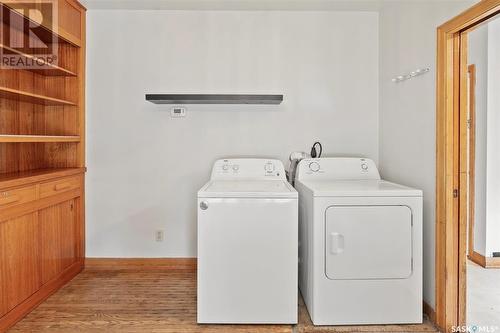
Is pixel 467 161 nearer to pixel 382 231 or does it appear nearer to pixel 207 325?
pixel 382 231

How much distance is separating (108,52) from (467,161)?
2937mm

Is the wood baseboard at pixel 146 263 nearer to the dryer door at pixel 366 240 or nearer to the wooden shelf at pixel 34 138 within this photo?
the wooden shelf at pixel 34 138

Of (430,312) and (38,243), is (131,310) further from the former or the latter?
(430,312)

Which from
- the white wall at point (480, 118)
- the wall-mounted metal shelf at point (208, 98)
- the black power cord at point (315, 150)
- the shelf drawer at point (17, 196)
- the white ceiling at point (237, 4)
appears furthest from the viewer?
the black power cord at point (315, 150)

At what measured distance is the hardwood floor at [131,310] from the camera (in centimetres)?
206

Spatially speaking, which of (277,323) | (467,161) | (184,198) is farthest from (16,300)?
(467,161)

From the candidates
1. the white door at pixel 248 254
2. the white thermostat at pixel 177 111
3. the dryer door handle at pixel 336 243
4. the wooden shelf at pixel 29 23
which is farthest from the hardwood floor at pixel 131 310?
the wooden shelf at pixel 29 23

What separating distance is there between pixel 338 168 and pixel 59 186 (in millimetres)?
2204

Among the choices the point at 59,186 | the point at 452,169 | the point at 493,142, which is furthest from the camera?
the point at 59,186

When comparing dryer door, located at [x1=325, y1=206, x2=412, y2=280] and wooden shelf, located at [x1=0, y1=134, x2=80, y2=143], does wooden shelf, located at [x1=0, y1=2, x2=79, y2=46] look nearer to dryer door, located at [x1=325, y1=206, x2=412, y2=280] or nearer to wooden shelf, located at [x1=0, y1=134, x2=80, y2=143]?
wooden shelf, located at [x1=0, y1=134, x2=80, y2=143]

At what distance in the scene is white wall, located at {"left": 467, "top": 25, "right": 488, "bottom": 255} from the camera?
2025mm

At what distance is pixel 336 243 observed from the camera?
6.71 ft

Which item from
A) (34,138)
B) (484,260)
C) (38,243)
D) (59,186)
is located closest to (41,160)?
(59,186)

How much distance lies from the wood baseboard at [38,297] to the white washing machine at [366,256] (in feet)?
6.15
